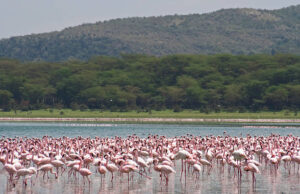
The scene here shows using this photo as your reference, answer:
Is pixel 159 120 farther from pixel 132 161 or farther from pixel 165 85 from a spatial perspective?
pixel 132 161

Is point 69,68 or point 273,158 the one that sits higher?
point 69,68

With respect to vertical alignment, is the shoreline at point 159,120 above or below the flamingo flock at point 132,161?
below

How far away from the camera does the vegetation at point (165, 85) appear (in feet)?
343

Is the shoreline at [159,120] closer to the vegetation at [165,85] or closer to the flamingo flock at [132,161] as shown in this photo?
the vegetation at [165,85]

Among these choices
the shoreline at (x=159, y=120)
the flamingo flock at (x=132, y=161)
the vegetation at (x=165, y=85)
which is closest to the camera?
the flamingo flock at (x=132, y=161)

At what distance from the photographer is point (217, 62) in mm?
126750

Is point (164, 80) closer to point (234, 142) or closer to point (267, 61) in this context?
point (267, 61)

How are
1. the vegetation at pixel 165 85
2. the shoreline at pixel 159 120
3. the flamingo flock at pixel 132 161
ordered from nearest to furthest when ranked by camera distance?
the flamingo flock at pixel 132 161 → the shoreline at pixel 159 120 → the vegetation at pixel 165 85

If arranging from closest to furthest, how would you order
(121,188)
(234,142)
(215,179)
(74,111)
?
(121,188) < (215,179) < (234,142) < (74,111)

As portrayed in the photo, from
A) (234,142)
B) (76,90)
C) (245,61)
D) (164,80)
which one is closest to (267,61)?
(245,61)

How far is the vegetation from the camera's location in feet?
343

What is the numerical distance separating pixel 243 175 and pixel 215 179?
1493 millimetres

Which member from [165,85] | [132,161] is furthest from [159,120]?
[132,161]

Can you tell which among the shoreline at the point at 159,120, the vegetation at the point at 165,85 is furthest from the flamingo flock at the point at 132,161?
the vegetation at the point at 165,85
